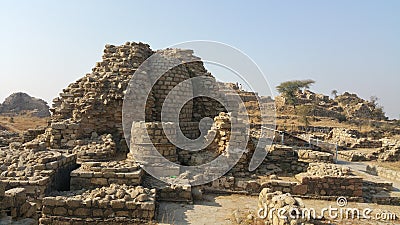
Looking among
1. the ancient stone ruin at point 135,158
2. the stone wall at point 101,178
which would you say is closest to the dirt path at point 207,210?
the ancient stone ruin at point 135,158

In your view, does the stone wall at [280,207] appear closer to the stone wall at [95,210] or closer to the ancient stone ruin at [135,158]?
the ancient stone ruin at [135,158]

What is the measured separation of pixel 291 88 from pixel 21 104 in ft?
140

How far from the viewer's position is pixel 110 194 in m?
6.23

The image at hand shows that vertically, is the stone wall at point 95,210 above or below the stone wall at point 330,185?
below

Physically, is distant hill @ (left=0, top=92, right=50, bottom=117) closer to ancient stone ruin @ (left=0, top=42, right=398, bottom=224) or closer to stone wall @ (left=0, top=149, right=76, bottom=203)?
ancient stone ruin @ (left=0, top=42, right=398, bottom=224)

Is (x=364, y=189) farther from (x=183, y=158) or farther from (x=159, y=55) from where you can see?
(x=159, y=55)

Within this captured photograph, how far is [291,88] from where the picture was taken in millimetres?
46781

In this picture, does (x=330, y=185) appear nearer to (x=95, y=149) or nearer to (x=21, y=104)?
(x=95, y=149)

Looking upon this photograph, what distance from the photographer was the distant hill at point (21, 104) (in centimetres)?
4696

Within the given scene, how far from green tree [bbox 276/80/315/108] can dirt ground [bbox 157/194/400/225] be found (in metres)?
37.0

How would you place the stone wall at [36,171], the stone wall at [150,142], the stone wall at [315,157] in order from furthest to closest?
the stone wall at [315,157] → the stone wall at [150,142] → the stone wall at [36,171]

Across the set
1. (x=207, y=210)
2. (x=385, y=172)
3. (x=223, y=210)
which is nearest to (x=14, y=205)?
(x=207, y=210)

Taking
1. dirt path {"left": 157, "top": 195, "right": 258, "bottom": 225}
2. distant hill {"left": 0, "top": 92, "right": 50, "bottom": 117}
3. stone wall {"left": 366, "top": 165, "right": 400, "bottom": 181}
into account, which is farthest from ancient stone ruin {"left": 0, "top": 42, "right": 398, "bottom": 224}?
distant hill {"left": 0, "top": 92, "right": 50, "bottom": 117}

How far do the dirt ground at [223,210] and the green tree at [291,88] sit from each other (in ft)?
121
